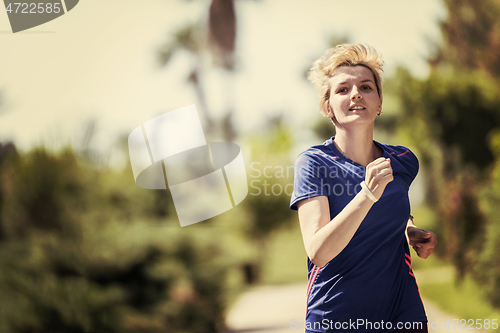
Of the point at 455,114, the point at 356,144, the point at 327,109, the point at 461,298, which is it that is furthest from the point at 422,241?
the point at 455,114

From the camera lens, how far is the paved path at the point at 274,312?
628 centimetres

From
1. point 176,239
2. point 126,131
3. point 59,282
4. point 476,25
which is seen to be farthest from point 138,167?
point 476,25

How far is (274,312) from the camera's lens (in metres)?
7.48

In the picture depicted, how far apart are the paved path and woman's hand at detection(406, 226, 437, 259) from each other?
4.38 metres

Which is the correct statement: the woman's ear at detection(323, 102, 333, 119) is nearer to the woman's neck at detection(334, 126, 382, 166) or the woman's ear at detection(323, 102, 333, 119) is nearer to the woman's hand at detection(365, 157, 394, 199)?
the woman's neck at detection(334, 126, 382, 166)

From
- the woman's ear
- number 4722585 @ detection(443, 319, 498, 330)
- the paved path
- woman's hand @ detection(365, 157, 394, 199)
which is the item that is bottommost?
the paved path

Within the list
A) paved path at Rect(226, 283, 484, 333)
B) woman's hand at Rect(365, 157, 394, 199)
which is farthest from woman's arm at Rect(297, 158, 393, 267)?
paved path at Rect(226, 283, 484, 333)

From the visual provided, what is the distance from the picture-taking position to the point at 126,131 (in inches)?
265

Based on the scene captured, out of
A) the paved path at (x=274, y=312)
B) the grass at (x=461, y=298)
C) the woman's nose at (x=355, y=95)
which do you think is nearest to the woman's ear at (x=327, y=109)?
the woman's nose at (x=355, y=95)

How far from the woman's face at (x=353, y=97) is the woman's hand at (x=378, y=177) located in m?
0.22

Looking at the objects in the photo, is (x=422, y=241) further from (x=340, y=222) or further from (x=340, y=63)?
(x=340, y=63)

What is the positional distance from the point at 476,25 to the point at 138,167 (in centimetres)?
632

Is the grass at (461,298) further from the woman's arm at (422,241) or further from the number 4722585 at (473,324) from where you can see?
the woman's arm at (422,241)

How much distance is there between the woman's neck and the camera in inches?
51.4
